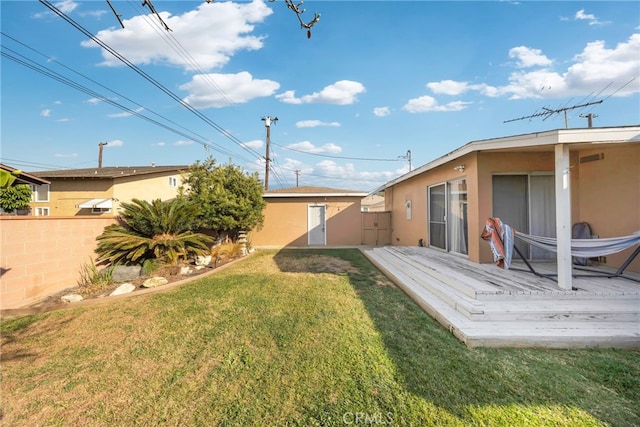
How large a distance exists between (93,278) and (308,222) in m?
8.72

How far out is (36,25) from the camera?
246 inches

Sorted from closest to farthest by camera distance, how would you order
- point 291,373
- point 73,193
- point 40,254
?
point 291,373
point 40,254
point 73,193

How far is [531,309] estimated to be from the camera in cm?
353

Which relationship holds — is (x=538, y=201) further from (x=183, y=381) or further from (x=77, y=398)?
(x=77, y=398)

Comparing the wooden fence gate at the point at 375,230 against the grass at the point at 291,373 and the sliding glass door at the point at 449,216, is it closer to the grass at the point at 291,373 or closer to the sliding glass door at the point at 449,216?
the sliding glass door at the point at 449,216

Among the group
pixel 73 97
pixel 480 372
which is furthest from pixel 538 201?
pixel 73 97

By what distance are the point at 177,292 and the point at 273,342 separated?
3213 mm

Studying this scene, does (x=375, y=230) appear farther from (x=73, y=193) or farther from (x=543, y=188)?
(x=73, y=193)

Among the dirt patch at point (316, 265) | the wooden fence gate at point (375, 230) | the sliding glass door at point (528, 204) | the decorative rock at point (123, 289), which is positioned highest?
the sliding glass door at point (528, 204)

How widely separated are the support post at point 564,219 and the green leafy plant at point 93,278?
27.2 ft

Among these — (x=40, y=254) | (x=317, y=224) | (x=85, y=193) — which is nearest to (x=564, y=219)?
(x=40, y=254)

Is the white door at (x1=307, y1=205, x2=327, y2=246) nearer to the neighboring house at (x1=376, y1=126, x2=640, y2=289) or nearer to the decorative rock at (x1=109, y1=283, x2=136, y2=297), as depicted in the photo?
the neighboring house at (x1=376, y1=126, x2=640, y2=289)

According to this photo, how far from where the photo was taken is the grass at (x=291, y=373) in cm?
212

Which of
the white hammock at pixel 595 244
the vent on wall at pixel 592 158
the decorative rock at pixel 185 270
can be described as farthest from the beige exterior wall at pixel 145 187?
the vent on wall at pixel 592 158
